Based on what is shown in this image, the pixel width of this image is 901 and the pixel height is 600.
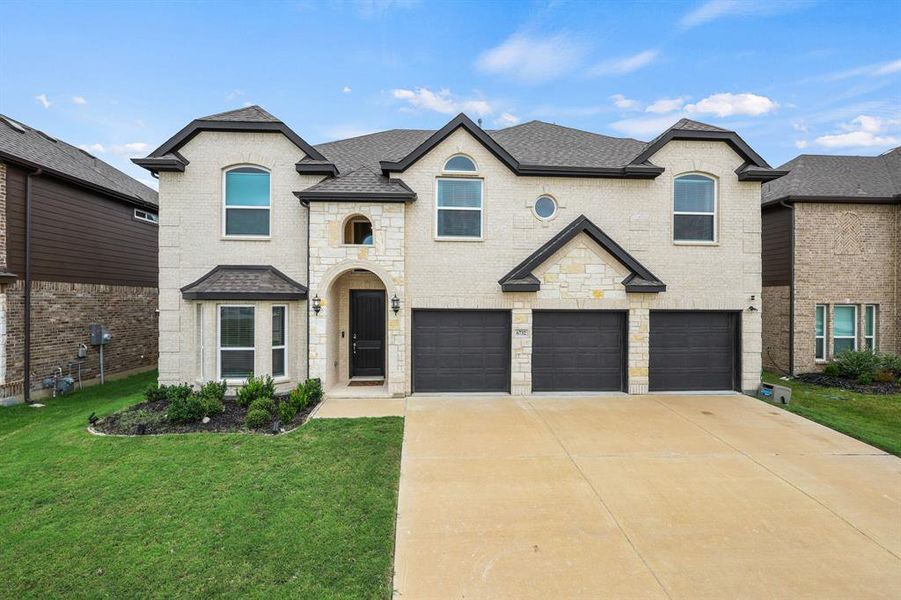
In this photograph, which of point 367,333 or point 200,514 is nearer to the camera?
point 200,514

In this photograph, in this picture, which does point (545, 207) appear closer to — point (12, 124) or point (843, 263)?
point (843, 263)

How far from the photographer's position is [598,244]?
9898mm

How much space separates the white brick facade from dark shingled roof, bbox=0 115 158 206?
12.2ft

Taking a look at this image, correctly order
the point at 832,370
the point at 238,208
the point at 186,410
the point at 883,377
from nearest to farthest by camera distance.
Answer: the point at 186,410 < the point at 238,208 < the point at 883,377 < the point at 832,370

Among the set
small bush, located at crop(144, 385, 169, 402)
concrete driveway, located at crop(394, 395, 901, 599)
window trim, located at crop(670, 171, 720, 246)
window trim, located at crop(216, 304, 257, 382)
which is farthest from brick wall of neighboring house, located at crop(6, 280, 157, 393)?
window trim, located at crop(670, 171, 720, 246)

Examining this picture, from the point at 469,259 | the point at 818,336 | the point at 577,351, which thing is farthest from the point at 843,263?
the point at 469,259

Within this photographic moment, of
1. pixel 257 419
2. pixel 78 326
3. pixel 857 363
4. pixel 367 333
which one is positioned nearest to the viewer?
pixel 257 419

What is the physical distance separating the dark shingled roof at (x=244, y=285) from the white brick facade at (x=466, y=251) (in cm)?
23

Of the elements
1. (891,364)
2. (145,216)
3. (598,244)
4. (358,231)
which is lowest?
(891,364)

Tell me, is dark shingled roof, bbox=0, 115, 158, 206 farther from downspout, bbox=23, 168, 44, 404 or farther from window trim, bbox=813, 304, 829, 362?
window trim, bbox=813, 304, 829, 362

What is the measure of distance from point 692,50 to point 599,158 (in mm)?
8610

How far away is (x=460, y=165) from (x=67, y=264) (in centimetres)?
1113

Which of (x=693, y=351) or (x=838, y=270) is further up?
(x=838, y=270)

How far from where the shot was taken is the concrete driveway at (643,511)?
3.64m
